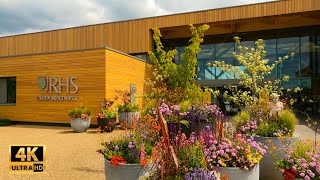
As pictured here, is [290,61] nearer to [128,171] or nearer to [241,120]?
[241,120]

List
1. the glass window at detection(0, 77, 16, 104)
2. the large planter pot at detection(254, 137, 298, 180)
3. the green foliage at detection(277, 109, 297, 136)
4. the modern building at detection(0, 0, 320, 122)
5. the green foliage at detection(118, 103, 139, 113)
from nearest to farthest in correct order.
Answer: the large planter pot at detection(254, 137, 298, 180) < the green foliage at detection(277, 109, 297, 136) < the green foliage at detection(118, 103, 139, 113) < the modern building at detection(0, 0, 320, 122) < the glass window at detection(0, 77, 16, 104)

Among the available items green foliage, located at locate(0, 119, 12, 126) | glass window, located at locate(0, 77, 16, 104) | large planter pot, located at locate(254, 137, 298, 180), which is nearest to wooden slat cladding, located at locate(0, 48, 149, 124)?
green foliage, located at locate(0, 119, 12, 126)

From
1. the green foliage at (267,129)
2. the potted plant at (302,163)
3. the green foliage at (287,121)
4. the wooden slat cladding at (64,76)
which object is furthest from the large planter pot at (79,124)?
the potted plant at (302,163)

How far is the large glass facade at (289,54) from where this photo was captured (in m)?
16.9

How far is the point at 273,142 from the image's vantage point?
4.58 metres

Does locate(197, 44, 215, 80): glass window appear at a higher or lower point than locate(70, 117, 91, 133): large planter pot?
higher

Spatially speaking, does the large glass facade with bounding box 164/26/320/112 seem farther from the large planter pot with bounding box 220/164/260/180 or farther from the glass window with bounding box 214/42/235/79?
the large planter pot with bounding box 220/164/260/180

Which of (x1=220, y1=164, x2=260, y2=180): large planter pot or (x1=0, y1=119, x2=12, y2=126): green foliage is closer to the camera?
(x1=220, y1=164, x2=260, y2=180): large planter pot

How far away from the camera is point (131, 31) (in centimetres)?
1922

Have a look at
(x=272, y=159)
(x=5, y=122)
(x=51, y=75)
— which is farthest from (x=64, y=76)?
(x=272, y=159)

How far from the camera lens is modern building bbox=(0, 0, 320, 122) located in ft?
44.8

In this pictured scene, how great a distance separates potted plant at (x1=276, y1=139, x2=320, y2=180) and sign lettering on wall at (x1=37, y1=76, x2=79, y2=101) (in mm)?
10854

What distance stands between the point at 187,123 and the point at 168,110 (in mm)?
478

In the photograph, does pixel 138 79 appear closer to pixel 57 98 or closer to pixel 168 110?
pixel 57 98
